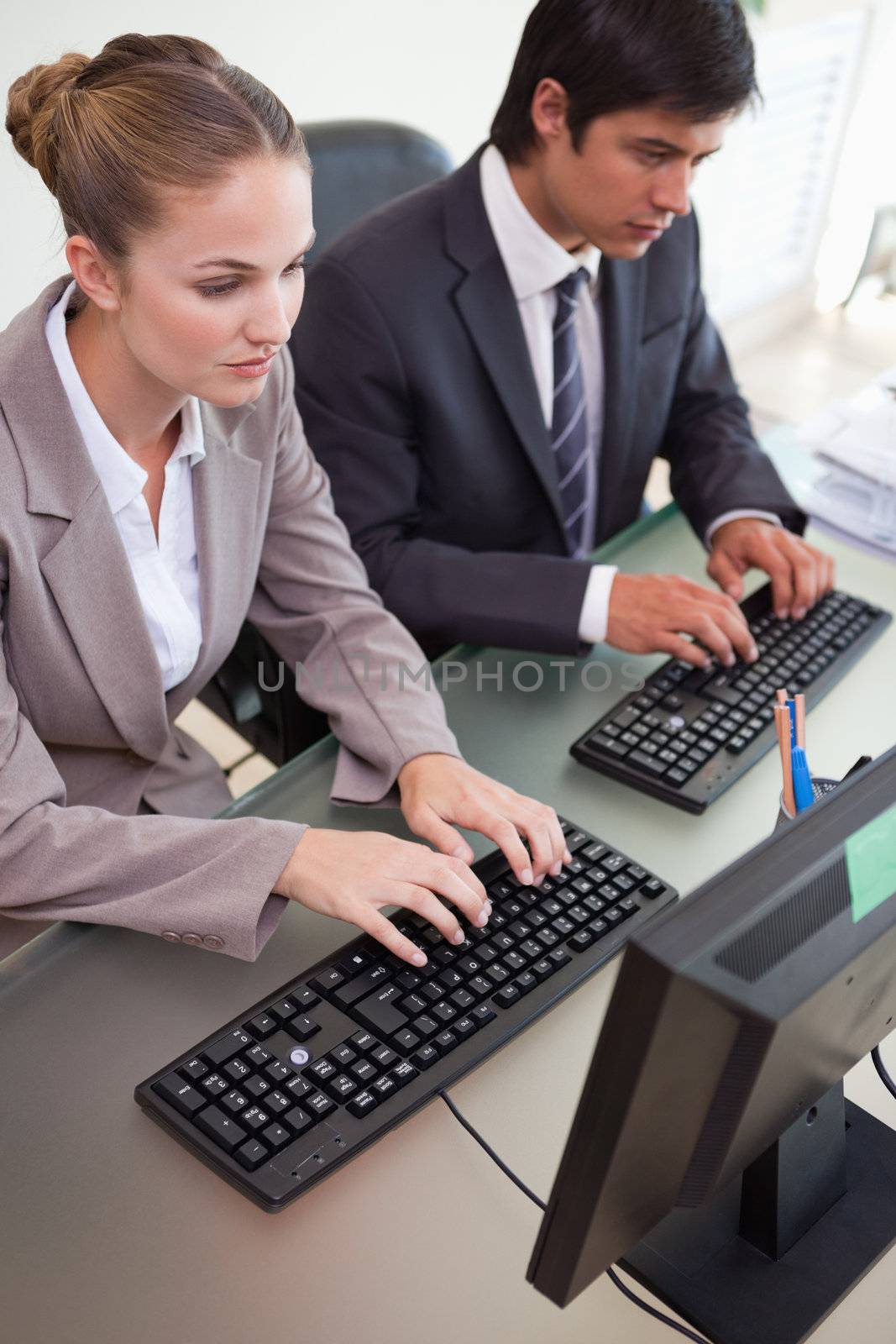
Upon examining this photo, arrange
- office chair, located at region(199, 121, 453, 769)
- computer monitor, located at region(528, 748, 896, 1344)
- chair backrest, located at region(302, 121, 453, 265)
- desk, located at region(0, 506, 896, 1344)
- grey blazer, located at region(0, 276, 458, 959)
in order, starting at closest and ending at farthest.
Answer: computer monitor, located at region(528, 748, 896, 1344), desk, located at region(0, 506, 896, 1344), grey blazer, located at region(0, 276, 458, 959), office chair, located at region(199, 121, 453, 769), chair backrest, located at region(302, 121, 453, 265)

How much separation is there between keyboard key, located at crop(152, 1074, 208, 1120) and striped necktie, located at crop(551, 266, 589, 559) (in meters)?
0.94

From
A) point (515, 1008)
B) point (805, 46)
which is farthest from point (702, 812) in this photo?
point (805, 46)

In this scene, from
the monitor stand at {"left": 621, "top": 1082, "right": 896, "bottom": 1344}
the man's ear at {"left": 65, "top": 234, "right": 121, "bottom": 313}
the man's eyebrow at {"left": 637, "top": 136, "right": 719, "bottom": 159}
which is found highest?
the man's eyebrow at {"left": 637, "top": 136, "right": 719, "bottom": 159}

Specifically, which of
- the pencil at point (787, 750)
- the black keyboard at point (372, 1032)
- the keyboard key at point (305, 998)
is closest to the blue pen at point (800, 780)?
the pencil at point (787, 750)

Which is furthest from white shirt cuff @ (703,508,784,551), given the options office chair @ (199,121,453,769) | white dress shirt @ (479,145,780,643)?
office chair @ (199,121,453,769)

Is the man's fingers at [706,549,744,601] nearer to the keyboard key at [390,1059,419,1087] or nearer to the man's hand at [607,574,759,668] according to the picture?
the man's hand at [607,574,759,668]

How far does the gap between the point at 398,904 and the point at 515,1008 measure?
115mm

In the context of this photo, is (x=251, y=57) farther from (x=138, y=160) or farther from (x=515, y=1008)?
(x=515, y=1008)

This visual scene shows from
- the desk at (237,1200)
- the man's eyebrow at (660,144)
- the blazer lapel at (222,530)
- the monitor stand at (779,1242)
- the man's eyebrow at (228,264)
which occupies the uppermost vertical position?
the man's eyebrow at (660,144)

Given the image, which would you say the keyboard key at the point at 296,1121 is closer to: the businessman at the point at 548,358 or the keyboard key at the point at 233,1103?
the keyboard key at the point at 233,1103

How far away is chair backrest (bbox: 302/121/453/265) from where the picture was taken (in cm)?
165

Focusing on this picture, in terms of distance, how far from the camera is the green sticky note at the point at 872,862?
604 mm

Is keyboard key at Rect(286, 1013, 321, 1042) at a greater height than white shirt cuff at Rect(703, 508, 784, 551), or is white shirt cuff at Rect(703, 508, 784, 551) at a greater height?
white shirt cuff at Rect(703, 508, 784, 551)

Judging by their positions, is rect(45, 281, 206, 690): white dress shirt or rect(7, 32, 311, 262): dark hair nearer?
rect(7, 32, 311, 262): dark hair
